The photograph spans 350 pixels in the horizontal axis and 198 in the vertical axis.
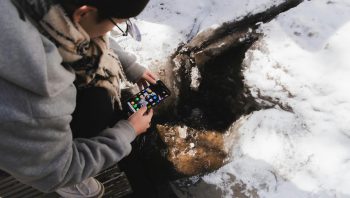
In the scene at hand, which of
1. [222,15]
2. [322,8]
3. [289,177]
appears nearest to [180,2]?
[222,15]

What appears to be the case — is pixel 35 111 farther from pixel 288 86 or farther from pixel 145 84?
pixel 288 86

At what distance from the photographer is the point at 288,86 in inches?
81.5

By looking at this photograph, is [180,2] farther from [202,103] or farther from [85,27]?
[85,27]

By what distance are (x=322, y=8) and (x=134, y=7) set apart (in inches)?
67.0

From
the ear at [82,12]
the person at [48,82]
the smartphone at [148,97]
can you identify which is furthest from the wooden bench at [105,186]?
the ear at [82,12]

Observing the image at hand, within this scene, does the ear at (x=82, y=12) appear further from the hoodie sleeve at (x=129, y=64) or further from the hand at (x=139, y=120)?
the hoodie sleeve at (x=129, y=64)

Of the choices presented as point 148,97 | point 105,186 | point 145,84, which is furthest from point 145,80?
point 105,186

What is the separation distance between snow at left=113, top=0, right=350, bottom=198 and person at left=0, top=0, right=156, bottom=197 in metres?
0.87

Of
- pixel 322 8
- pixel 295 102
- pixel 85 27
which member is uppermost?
pixel 85 27

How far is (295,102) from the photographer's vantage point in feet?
6.60

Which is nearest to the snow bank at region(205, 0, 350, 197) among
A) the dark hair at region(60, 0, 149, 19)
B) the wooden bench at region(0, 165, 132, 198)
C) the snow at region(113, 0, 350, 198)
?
the snow at region(113, 0, 350, 198)

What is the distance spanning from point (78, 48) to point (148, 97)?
23.4 inches

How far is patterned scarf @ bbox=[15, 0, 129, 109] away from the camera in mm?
942

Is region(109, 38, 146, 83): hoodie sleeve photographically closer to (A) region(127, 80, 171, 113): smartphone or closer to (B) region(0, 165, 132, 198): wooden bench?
(A) region(127, 80, 171, 113): smartphone
